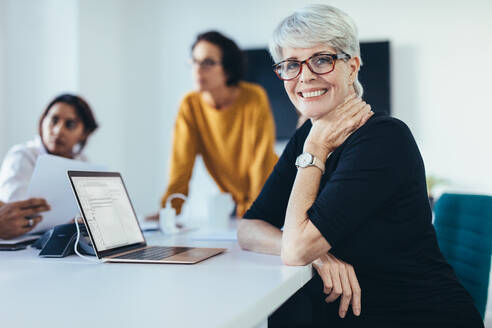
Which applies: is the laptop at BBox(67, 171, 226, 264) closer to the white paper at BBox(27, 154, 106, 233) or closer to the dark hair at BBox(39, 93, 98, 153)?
the white paper at BBox(27, 154, 106, 233)

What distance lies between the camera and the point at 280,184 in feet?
4.80

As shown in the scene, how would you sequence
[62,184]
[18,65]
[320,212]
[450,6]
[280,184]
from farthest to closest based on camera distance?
[450,6], [18,65], [62,184], [280,184], [320,212]

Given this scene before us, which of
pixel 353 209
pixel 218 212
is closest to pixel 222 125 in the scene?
pixel 218 212

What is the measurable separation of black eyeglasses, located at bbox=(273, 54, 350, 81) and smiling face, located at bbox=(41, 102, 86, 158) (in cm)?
144

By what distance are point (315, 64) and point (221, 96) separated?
53.8 inches

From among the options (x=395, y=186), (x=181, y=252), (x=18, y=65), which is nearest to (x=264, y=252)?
(x=181, y=252)

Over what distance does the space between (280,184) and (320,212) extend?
0.37 meters

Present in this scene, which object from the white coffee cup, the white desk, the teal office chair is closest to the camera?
the white desk

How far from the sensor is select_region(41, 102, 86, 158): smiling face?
2.34 meters

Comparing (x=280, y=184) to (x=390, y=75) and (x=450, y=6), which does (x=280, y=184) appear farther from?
(x=450, y=6)

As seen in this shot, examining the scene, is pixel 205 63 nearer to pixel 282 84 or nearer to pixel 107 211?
pixel 107 211

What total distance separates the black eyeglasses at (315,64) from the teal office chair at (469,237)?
2.22 feet

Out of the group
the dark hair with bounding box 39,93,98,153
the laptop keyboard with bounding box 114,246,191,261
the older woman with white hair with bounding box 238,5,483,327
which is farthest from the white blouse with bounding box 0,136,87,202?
the older woman with white hair with bounding box 238,5,483,327

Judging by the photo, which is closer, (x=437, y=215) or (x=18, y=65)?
(x=437, y=215)
